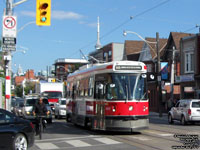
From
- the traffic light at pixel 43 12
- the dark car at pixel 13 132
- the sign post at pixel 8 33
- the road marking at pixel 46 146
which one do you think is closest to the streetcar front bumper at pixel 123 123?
the road marking at pixel 46 146

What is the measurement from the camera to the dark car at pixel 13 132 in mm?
10547

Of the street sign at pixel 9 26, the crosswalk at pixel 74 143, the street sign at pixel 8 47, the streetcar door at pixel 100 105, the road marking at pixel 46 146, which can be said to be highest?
the street sign at pixel 9 26

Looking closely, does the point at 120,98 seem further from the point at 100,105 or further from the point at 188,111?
the point at 188,111

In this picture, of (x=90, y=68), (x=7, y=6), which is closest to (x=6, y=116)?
(x=90, y=68)

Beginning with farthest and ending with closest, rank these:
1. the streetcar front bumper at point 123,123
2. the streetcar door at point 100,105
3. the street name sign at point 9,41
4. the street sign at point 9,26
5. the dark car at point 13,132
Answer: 1. the street name sign at point 9,41
2. the street sign at point 9,26
3. the streetcar door at point 100,105
4. the streetcar front bumper at point 123,123
5. the dark car at point 13,132

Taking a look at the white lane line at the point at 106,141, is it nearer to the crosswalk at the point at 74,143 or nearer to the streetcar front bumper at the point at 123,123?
the crosswalk at the point at 74,143

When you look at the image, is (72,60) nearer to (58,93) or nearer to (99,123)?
(58,93)

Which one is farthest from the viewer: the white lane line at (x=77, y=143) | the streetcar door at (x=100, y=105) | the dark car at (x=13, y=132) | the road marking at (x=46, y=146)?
the streetcar door at (x=100, y=105)

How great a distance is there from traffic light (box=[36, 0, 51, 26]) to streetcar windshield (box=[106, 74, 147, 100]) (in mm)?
3712

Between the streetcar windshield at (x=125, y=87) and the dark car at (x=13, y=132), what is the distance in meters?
5.65

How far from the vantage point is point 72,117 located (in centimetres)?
2250

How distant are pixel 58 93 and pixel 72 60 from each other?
8115 cm

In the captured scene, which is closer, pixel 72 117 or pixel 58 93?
pixel 72 117

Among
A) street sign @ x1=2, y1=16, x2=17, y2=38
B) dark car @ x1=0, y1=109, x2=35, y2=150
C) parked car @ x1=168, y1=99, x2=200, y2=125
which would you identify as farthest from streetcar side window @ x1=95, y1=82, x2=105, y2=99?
parked car @ x1=168, y1=99, x2=200, y2=125
